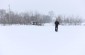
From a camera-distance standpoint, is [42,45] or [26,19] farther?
[26,19]

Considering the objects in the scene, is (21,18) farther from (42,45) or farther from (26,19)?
(42,45)

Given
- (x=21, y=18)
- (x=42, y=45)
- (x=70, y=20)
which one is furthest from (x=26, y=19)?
(x=42, y=45)

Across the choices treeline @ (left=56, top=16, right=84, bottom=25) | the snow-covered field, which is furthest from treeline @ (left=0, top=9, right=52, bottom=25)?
the snow-covered field

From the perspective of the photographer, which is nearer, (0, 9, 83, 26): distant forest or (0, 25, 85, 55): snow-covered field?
(0, 25, 85, 55): snow-covered field

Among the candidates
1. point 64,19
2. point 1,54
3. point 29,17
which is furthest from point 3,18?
point 1,54

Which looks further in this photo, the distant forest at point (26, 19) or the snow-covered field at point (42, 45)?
the distant forest at point (26, 19)

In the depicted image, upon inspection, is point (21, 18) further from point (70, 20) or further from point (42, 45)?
point (42, 45)

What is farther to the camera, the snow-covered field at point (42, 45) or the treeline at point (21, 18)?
the treeline at point (21, 18)

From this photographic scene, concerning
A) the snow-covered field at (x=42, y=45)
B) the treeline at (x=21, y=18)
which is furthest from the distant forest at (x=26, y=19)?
the snow-covered field at (x=42, y=45)

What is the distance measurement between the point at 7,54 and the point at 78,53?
2075mm

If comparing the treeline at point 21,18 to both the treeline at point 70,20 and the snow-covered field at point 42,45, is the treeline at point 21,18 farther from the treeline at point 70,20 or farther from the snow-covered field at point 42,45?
the snow-covered field at point 42,45

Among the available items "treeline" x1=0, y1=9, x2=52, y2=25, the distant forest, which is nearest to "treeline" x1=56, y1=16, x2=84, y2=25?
the distant forest

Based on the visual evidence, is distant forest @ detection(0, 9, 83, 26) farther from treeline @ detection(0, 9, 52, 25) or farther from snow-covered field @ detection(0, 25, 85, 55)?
snow-covered field @ detection(0, 25, 85, 55)

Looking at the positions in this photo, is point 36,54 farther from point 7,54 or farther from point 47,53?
point 7,54
